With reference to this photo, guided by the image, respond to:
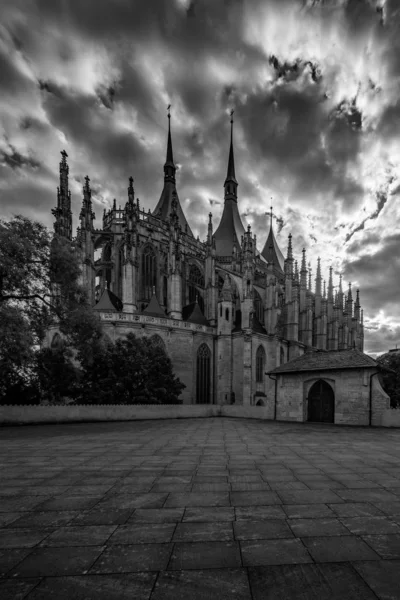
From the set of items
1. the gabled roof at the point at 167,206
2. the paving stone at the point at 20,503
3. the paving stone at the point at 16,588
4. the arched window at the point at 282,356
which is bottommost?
the arched window at the point at 282,356

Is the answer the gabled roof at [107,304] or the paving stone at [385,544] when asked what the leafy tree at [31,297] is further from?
the paving stone at [385,544]

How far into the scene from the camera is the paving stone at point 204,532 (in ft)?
11.7

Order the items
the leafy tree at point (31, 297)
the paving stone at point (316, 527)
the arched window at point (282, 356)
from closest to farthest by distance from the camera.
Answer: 1. the paving stone at point (316, 527)
2. the leafy tree at point (31, 297)
3. the arched window at point (282, 356)

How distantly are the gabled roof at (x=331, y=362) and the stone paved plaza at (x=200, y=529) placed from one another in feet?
36.8

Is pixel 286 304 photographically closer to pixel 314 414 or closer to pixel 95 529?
pixel 314 414

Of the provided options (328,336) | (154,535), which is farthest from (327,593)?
(328,336)

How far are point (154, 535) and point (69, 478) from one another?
10.7 ft

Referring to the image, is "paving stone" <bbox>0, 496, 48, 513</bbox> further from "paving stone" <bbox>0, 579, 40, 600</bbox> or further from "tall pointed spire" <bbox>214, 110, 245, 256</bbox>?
"tall pointed spire" <bbox>214, 110, 245, 256</bbox>

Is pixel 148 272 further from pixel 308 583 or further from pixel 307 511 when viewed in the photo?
pixel 308 583

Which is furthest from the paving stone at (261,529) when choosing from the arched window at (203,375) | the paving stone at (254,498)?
the arched window at (203,375)

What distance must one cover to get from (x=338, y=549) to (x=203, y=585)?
1597 millimetres

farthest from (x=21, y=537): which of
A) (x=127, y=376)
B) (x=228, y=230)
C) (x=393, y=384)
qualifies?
(x=228, y=230)

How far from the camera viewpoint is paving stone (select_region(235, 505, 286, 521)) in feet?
13.8

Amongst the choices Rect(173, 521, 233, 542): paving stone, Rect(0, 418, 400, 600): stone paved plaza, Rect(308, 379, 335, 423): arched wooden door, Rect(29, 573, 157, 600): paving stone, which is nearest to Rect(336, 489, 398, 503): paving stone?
Rect(0, 418, 400, 600): stone paved plaza
